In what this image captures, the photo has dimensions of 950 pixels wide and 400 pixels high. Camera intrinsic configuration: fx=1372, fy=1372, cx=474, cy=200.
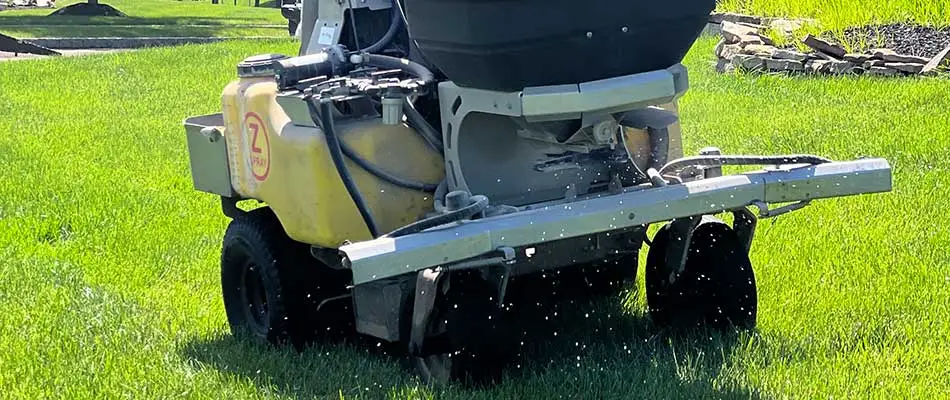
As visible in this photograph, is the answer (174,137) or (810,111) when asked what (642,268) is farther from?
(174,137)

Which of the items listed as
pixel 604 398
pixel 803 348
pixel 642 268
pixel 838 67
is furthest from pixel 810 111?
pixel 604 398

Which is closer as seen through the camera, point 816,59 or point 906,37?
point 816,59

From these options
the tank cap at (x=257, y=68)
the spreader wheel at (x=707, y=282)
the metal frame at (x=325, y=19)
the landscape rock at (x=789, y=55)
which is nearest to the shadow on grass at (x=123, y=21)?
the landscape rock at (x=789, y=55)

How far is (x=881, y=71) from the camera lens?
1223cm

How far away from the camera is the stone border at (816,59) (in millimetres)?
12148

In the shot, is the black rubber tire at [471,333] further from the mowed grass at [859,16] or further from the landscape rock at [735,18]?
the landscape rock at [735,18]

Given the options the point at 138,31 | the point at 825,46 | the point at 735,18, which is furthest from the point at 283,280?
the point at 138,31

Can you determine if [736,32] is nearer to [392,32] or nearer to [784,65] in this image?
[784,65]

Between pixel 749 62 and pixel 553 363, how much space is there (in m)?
8.94

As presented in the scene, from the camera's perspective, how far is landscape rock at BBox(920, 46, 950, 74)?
11977mm

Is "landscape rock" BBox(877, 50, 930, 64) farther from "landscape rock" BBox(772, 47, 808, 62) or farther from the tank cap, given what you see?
the tank cap

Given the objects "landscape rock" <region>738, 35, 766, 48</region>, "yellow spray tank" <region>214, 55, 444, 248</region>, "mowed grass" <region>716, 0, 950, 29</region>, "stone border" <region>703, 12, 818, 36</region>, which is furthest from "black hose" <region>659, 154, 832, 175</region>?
"mowed grass" <region>716, 0, 950, 29</region>

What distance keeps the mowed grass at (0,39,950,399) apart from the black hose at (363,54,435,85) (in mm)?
1023

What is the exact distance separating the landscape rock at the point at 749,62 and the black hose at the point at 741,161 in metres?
8.52
